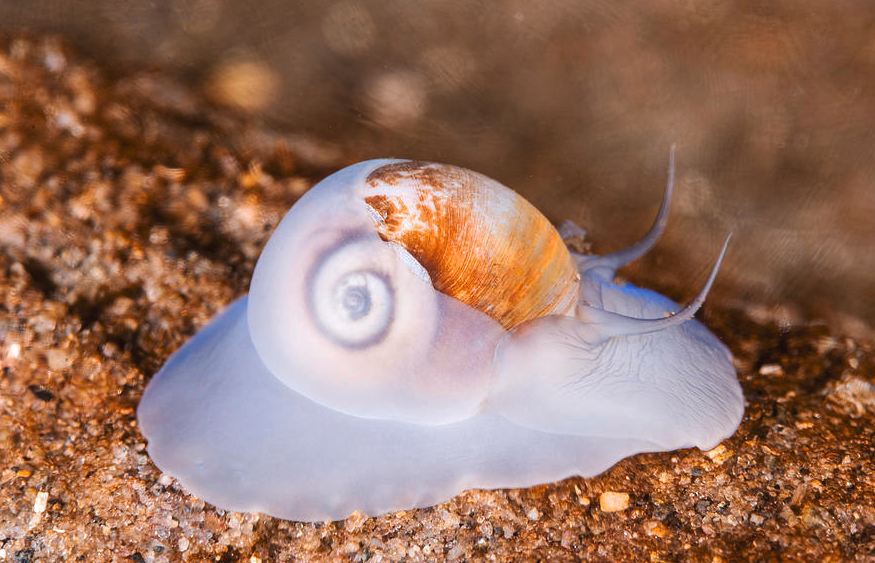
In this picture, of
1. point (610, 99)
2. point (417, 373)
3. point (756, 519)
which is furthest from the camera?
point (610, 99)

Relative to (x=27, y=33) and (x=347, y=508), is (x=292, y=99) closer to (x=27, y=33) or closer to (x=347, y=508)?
(x=27, y=33)

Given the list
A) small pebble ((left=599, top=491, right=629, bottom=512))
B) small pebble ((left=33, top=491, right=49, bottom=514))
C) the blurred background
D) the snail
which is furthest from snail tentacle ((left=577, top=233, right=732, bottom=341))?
small pebble ((left=33, top=491, right=49, bottom=514))

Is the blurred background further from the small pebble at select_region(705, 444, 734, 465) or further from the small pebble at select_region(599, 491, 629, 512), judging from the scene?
the small pebble at select_region(599, 491, 629, 512)

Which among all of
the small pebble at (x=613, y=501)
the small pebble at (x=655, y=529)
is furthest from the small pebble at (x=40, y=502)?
the small pebble at (x=655, y=529)

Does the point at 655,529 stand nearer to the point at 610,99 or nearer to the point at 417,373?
the point at 417,373

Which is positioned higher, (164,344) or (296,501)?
(296,501)

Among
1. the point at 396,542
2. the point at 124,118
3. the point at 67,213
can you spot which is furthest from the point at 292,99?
the point at 396,542

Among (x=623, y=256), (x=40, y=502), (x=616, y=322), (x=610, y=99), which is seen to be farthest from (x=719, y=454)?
(x=40, y=502)
